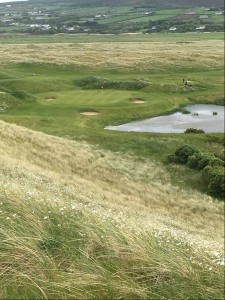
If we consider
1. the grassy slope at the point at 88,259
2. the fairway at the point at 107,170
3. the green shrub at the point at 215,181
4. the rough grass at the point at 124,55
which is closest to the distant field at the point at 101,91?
the rough grass at the point at 124,55

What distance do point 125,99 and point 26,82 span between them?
1093 cm

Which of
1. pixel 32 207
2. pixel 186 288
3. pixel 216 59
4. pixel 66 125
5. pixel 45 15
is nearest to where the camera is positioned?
pixel 186 288

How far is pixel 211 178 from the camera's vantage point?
103 ft

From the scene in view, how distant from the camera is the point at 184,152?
118ft

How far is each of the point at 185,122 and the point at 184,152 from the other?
420 inches

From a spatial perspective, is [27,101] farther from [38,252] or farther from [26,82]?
[38,252]

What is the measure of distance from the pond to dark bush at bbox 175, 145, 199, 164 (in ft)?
20.1

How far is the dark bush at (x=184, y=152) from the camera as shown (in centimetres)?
3588

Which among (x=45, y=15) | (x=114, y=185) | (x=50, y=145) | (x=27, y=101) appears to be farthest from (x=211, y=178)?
(x=45, y=15)

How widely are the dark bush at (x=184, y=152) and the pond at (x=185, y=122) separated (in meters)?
6.14

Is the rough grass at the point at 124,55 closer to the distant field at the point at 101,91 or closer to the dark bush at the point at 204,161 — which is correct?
the distant field at the point at 101,91

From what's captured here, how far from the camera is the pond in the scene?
44.2 metres

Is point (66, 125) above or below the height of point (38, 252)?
below

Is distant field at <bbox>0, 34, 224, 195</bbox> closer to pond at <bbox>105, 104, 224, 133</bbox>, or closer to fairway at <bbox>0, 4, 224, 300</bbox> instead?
fairway at <bbox>0, 4, 224, 300</bbox>
